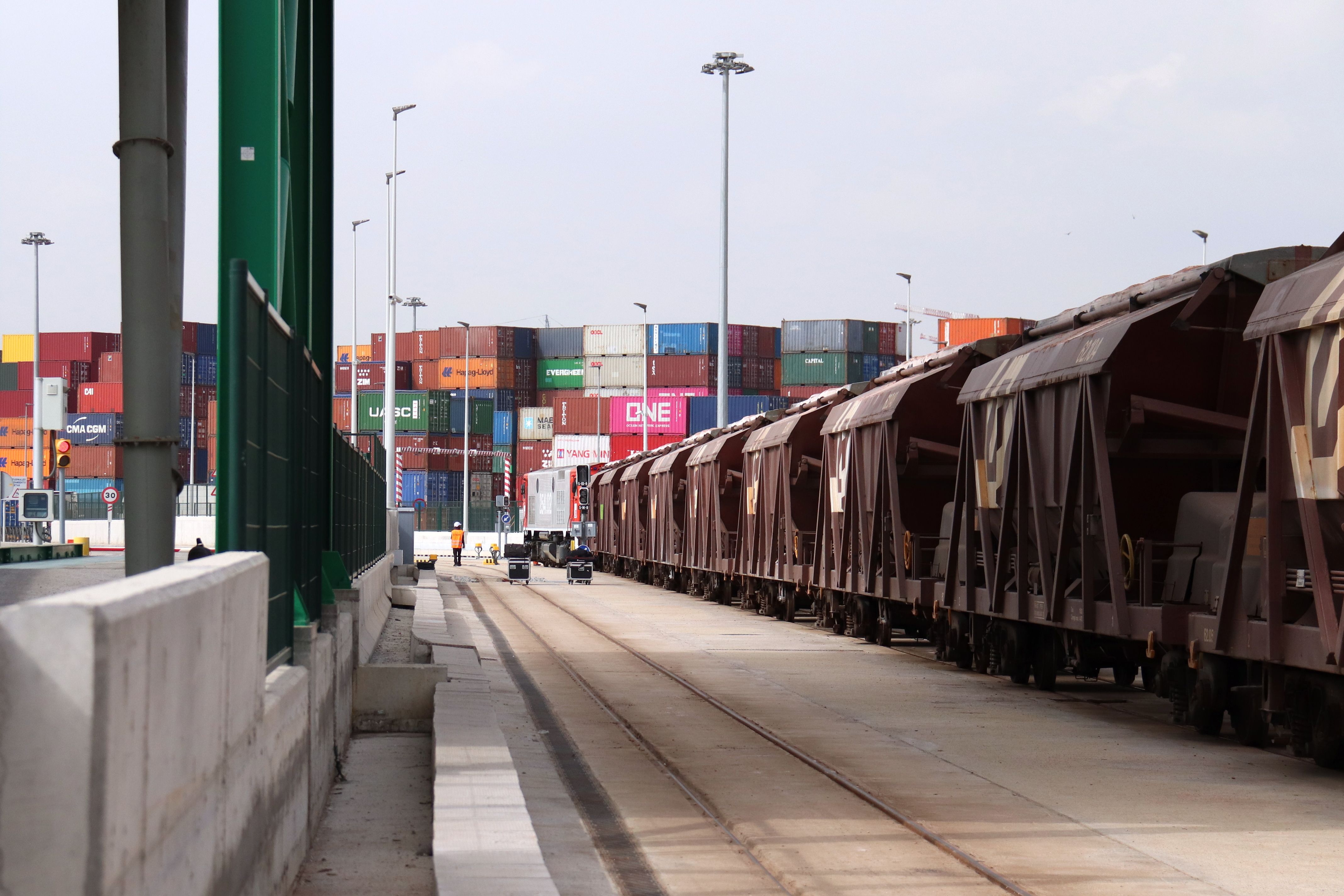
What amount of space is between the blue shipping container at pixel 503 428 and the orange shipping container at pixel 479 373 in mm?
2474

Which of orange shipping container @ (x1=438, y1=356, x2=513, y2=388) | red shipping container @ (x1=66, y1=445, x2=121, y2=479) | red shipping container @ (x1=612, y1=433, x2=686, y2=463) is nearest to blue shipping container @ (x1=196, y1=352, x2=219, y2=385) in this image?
red shipping container @ (x1=66, y1=445, x2=121, y2=479)

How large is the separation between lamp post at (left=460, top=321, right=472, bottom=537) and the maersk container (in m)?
18.2

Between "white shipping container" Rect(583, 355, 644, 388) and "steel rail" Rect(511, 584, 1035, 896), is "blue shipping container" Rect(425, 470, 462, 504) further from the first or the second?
"steel rail" Rect(511, 584, 1035, 896)

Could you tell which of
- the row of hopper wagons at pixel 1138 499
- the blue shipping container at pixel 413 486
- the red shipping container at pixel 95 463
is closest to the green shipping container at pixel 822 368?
the blue shipping container at pixel 413 486

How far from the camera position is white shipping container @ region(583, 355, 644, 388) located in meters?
89.4

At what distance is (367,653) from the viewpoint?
52.0ft

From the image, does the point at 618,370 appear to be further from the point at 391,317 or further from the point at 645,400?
the point at 391,317

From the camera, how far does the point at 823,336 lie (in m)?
85.4

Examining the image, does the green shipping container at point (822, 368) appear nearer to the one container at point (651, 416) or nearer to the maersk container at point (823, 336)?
the maersk container at point (823, 336)

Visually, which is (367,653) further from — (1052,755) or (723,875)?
(723,875)

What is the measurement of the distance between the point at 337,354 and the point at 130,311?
327 feet

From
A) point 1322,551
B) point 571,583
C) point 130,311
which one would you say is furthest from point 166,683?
point 571,583

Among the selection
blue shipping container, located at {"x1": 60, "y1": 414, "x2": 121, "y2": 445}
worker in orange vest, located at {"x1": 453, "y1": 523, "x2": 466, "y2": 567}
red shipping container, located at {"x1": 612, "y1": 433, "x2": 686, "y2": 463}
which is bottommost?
worker in orange vest, located at {"x1": 453, "y1": 523, "x2": 466, "y2": 567}

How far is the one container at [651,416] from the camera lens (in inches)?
3187
